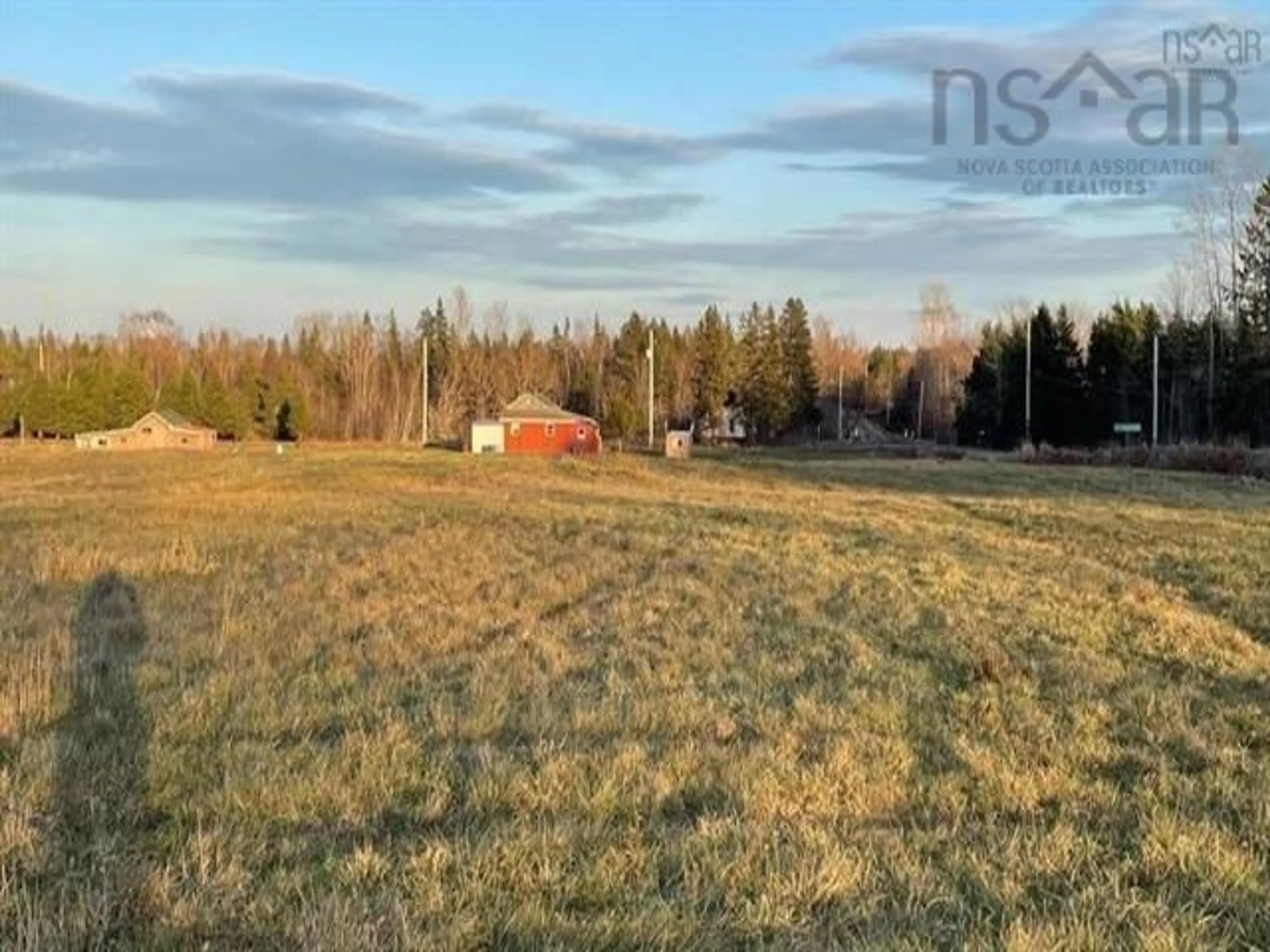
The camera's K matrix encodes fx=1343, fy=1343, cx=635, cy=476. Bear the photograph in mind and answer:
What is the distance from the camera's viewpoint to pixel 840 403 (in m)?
129

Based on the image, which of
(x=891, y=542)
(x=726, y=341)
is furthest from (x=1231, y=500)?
(x=726, y=341)

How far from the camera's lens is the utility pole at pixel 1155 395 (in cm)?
7069

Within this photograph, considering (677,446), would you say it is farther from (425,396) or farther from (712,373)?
(712,373)

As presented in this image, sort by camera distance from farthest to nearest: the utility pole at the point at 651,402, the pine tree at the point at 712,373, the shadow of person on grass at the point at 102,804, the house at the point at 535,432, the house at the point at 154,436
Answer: the pine tree at the point at 712,373, the house at the point at 154,436, the utility pole at the point at 651,402, the house at the point at 535,432, the shadow of person on grass at the point at 102,804

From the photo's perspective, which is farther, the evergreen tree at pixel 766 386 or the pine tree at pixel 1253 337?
the evergreen tree at pixel 766 386

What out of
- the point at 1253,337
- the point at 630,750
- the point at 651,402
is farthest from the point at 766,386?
the point at 630,750

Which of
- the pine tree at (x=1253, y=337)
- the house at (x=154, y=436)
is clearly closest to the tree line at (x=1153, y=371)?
the pine tree at (x=1253, y=337)

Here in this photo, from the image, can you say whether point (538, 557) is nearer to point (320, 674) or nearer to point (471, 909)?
point (320, 674)

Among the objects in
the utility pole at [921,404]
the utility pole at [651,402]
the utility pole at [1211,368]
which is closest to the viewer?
the utility pole at [1211,368]

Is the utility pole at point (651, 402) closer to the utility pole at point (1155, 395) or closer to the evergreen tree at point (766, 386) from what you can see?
the evergreen tree at point (766, 386)

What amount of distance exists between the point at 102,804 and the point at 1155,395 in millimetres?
70710

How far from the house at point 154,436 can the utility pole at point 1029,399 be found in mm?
54212

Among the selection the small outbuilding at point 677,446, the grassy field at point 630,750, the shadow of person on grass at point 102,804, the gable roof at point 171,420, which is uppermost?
the gable roof at point 171,420

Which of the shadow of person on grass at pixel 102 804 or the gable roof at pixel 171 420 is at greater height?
the gable roof at pixel 171 420
